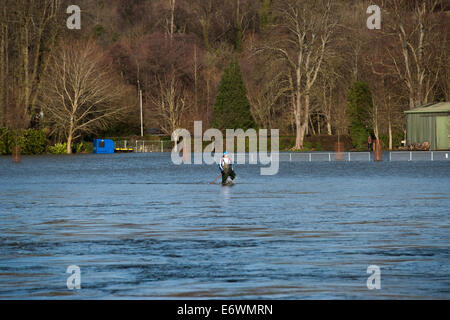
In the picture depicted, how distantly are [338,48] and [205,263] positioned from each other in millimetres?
89447

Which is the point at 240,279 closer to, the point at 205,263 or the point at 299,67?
the point at 205,263

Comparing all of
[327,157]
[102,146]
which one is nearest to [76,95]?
[102,146]

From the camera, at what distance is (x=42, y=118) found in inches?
3760

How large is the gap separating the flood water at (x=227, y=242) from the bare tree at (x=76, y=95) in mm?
57204

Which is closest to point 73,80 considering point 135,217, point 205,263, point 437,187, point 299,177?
point 299,177

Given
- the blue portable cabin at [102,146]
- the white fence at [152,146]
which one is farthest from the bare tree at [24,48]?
the white fence at [152,146]

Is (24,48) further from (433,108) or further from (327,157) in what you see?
(433,108)

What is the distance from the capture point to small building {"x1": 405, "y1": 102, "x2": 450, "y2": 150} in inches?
3201

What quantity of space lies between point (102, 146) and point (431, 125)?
34654 millimetres

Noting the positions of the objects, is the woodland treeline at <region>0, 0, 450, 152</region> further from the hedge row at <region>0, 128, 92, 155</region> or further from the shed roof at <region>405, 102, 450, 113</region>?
the shed roof at <region>405, 102, 450, 113</region>

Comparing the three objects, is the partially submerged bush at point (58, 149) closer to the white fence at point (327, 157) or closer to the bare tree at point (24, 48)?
the bare tree at point (24, 48)

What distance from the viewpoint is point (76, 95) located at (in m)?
91.6

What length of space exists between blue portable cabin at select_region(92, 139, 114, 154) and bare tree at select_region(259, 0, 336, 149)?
19075 mm
